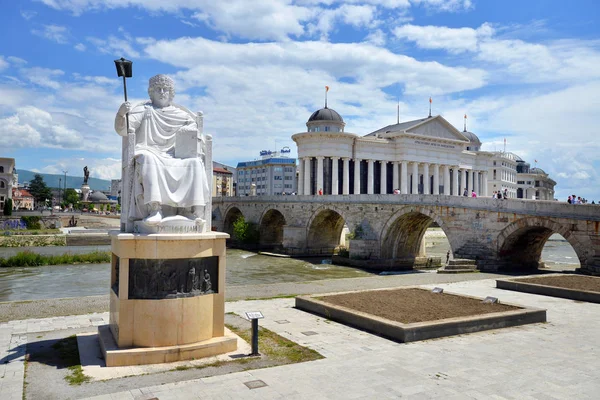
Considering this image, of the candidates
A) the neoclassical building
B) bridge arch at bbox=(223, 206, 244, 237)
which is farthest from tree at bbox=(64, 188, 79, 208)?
the neoclassical building

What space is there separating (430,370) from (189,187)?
4.52 meters

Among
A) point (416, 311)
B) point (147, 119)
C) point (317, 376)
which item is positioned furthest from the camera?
point (416, 311)

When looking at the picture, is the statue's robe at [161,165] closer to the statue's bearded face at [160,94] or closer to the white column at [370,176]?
the statue's bearded face at [160,94]

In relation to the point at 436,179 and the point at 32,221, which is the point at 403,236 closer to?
the point at 436,179

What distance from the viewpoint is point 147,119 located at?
26.5 ft

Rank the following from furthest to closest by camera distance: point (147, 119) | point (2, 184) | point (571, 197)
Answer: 1. point (2, 184)
2. point (571, 197)
3. point (147, 119)

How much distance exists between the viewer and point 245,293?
14125mm

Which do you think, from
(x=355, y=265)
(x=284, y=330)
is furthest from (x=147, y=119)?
(x=355, y=265)

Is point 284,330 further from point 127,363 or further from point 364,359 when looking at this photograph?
point 127,363

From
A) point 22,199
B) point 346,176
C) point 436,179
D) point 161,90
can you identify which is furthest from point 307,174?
point 22,199

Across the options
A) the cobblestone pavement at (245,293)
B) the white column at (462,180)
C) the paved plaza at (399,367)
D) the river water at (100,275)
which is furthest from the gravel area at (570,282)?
the white column at (462,180)

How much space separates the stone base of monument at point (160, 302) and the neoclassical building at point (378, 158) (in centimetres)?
4355

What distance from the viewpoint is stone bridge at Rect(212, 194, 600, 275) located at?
2034 cm

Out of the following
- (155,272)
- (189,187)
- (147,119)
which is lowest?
(155,272)
